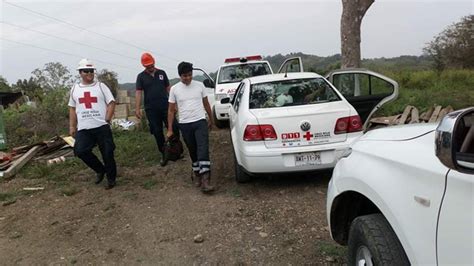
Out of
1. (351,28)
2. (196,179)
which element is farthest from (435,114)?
(196,179)

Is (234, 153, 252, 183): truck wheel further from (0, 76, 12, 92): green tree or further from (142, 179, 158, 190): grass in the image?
(0, 76, 12, 92): green tree

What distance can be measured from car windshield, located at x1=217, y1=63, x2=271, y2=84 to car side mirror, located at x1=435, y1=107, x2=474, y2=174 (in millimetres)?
9836

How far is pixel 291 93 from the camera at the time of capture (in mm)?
6074

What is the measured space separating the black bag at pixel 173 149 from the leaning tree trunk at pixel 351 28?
468 cm

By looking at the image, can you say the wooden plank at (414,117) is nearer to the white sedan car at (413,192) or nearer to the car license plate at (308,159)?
the car license plate at (308,159)

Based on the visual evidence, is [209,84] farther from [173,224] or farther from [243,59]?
[173,224]

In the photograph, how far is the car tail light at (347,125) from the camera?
5.47 m

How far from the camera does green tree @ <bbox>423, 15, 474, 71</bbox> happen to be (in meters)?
27.0

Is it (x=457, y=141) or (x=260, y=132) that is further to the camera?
(x=260, y=132)

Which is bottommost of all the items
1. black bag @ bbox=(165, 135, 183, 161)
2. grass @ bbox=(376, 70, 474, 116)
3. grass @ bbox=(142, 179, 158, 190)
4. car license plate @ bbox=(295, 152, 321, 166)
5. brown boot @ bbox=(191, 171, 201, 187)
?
grass @ bbox=(142, 179, 158, 190)

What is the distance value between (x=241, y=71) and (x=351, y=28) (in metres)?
3.11

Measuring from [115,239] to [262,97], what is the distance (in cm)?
266

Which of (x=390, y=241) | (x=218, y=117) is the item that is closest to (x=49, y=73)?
(x=218, y=117)

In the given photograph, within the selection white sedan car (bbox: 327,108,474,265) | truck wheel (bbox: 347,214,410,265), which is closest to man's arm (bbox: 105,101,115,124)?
white sedan car (bbox: 327,108,474,265)
